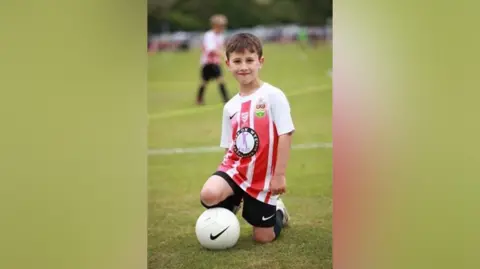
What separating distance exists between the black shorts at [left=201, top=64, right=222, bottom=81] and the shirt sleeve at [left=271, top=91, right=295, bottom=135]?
0.32m

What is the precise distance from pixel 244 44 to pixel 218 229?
84cm

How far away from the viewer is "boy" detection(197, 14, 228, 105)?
2.72m

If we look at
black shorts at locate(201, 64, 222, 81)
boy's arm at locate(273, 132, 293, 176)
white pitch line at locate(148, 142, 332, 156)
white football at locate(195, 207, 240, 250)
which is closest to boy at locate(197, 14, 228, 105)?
black shorts at locate(201, 64, 222, 81)

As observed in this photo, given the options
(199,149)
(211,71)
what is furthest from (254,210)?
(211,71)

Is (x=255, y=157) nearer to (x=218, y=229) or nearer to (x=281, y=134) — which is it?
(x=281, y=134)

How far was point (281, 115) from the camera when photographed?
258cm

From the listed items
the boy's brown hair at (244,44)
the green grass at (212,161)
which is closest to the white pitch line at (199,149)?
the green grass at (212,161)

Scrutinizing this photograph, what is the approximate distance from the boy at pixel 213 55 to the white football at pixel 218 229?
0.54 metres

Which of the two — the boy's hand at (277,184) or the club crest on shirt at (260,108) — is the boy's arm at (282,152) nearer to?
the boy's hand at (277,184)
